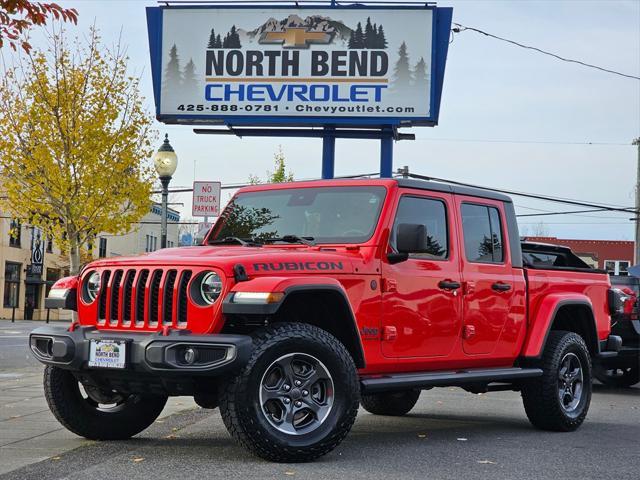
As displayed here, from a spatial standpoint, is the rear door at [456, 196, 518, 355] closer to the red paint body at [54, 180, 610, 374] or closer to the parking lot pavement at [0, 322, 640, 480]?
the red paint body at [54, 180, 610, 374]

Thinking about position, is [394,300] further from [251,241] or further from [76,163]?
[76,163]

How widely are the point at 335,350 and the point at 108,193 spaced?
2354cm

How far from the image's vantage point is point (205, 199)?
17953mm

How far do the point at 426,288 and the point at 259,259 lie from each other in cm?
165

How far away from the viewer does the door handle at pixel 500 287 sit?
29.9 feet

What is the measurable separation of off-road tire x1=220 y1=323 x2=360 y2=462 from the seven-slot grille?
576 millimetres

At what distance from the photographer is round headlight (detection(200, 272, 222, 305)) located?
23.4 ft

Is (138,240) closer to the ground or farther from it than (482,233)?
closer to the ground

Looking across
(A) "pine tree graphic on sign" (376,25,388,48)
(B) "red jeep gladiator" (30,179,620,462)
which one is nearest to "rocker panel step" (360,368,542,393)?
(B) "red jeep gladiator" (30,179,620,462)

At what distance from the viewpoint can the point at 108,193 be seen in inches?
1180

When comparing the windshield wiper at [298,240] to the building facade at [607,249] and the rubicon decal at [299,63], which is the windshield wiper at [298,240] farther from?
the building facade at [607,249]

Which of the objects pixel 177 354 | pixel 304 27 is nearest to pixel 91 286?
pixel 177 354

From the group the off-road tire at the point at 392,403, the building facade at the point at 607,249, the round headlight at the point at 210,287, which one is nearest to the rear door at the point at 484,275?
the off-road tire at the point at 392,403

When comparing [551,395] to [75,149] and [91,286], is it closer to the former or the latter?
[91,286]
